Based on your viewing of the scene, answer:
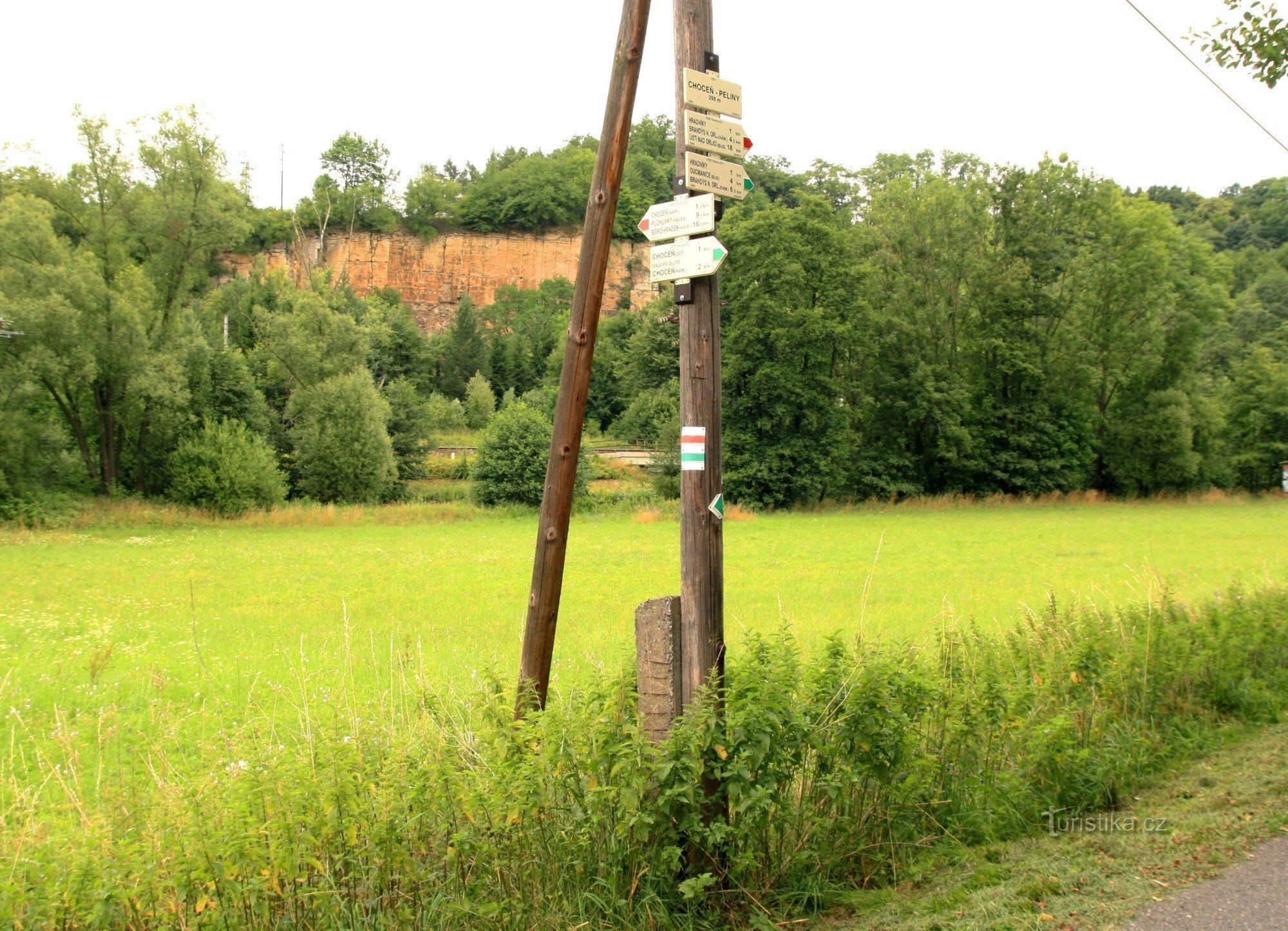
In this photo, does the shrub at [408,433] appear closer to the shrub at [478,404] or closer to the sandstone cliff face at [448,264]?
the shrub at [478,404]

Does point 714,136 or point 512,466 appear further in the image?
point 512,466

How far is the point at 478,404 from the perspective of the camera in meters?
73.8

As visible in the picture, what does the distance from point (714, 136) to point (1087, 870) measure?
3.84 m

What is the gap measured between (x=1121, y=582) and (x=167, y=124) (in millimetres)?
36237

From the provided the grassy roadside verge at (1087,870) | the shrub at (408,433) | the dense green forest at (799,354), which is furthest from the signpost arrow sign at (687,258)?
the shrub at (408,433)

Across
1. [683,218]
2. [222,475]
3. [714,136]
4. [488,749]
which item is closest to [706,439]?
[683,218]

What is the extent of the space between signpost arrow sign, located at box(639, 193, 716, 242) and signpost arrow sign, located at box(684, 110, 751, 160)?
0.81 feet

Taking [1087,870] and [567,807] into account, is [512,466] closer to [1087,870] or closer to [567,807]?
[567,807]

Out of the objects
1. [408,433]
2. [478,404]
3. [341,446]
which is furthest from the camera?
[478,404]

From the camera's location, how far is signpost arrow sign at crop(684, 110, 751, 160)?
14.5 feet

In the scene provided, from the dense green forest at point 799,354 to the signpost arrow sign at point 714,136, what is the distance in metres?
34.2

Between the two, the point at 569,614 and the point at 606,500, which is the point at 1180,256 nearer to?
the point at 606,500

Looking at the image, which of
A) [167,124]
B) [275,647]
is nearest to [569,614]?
[275,647]

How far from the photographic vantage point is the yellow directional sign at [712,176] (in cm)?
445
